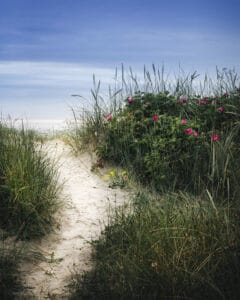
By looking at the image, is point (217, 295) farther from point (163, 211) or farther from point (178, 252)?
point (163, 211)

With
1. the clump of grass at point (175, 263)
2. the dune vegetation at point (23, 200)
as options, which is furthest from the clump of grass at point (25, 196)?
the clump of grass at point (175, 263)

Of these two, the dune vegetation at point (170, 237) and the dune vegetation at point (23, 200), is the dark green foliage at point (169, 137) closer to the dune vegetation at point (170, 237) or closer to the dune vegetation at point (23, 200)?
the dune vegetation at point (170, 237)

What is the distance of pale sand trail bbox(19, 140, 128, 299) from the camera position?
11.9ft

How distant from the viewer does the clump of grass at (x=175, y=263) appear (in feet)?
9.45

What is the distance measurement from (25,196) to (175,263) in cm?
210

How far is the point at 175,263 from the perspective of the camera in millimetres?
3002

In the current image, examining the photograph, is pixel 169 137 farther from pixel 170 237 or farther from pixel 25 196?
pixel 170 237

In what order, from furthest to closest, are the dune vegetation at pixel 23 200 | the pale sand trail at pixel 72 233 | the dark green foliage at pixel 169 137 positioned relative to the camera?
the dark green foliage at pixel 169 137
the dune vegetation at pixel 23 200
the pale sand trail at pixel 72 233

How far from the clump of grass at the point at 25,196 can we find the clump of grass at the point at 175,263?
3.75ft

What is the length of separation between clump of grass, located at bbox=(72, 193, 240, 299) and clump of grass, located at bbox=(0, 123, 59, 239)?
1144 mm

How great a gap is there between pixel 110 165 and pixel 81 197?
1214mm

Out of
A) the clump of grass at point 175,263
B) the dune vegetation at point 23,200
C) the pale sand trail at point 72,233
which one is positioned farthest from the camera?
the dune vegetation at point 23,200

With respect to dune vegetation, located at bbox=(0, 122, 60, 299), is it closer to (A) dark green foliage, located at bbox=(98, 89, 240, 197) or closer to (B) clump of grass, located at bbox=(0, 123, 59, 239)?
(B) clump of grass, located at bbox=(0, 123, 59, 239)

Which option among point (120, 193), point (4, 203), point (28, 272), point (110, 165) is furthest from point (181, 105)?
point (28, 272)
